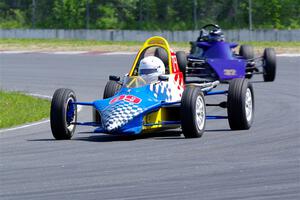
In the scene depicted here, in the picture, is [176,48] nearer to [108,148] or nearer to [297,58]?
[297,58]

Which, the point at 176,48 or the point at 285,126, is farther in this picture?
the point at 176,48

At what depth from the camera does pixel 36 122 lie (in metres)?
15.8

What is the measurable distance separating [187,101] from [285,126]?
2.10 meters

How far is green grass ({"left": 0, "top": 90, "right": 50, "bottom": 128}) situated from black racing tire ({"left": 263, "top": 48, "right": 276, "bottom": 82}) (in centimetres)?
548

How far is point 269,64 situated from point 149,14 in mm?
17843

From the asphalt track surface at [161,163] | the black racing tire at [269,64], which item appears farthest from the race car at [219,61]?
the asphalt track surface at [161,163]

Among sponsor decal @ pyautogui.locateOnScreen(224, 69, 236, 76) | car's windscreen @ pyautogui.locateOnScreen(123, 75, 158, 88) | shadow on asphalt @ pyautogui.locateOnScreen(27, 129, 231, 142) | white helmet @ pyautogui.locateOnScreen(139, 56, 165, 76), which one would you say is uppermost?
white helmet @ pyautogui.locateOnScreen(139, 56, 165, 76)

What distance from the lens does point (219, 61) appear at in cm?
2147

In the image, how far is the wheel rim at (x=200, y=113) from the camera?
12.9 m

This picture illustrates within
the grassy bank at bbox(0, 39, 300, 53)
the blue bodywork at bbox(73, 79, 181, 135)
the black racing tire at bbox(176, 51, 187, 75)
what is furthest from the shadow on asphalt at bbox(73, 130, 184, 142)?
the grassy bank at bbox(0, 39, 300, 53)

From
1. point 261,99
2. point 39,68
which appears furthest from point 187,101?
point 39,68

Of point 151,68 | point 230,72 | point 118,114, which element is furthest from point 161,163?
point 230,72

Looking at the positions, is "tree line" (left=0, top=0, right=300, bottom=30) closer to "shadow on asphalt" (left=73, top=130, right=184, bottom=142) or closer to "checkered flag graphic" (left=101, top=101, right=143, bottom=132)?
"shadow on asphalt" (left=73, top=130, right=184, bottom=142)

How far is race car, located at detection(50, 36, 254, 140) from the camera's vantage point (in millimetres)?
12594
